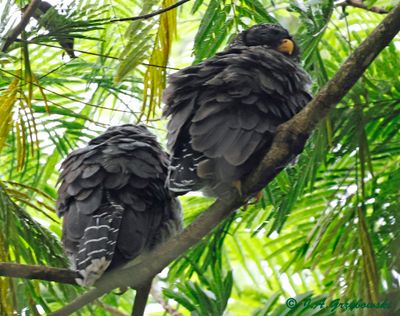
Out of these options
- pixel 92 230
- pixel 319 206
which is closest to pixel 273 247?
pixel 319 206

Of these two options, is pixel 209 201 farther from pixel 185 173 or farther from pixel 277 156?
pixel 277 156

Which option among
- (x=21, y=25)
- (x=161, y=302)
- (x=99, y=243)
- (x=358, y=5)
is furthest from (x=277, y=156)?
(x=161, y=302)

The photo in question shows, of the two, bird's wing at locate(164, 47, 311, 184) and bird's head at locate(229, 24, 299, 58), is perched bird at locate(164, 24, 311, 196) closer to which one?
bird's wing at locate(164, 47, 311, 184)

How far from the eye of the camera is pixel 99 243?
387cm

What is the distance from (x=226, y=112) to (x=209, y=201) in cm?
221

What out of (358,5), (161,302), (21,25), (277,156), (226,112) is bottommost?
(161,302)

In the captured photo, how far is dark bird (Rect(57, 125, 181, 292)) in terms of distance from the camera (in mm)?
3898

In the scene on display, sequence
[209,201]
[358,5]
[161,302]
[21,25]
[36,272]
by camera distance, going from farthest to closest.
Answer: [161,302], [209,201], [358,5], [21,25], [36,272]

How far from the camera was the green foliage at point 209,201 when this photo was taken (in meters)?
3.57

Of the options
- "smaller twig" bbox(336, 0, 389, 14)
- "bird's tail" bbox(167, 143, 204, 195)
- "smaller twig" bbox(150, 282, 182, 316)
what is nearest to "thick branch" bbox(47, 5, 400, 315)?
"bird's tail" bbox(167, 143, 204, 195)

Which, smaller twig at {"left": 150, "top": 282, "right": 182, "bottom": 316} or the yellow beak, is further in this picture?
smaller twig at {"left": 150, "top": 282, "right": 182, "bottom": 316}

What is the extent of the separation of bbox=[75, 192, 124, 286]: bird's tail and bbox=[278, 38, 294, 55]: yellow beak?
4.32 ft

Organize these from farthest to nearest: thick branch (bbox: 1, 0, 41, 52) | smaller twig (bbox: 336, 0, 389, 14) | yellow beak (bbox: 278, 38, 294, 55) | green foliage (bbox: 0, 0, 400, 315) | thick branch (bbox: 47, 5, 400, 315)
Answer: smaller twig (bbox: 336, 0, 389, 14), yellow beak (bbox: 278, 38, 294, 55), thick branch (bbox: 1, 0, 41, 52), green foliage (bbox: 0, 0, 400, 315), thick branch (bbox: 47, 5, 400, 315)

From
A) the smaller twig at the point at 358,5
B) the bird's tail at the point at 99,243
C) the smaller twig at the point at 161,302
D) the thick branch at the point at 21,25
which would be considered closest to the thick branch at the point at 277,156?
the bird's tail at the point at 99,243
